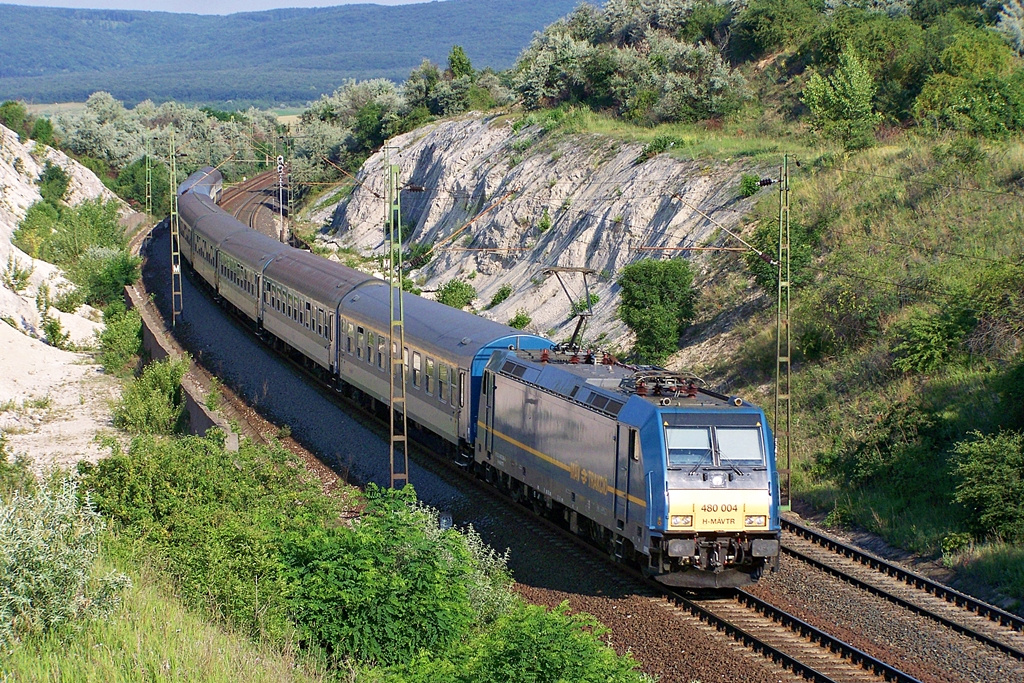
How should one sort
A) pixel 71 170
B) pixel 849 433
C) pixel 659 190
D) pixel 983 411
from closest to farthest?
pixel 983 411 → pixel 849 433 → pixel 659 190 → pixel 71 170

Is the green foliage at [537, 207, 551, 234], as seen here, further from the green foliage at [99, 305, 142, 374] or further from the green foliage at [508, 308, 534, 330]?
the green foliage at [99, 305, 142, 374]

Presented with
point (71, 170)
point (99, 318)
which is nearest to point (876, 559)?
point (99, 318)

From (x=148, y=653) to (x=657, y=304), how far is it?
2310cm

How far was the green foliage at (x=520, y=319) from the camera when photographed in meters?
38.9

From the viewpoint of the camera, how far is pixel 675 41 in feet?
190

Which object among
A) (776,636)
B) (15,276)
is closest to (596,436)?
(776,636)

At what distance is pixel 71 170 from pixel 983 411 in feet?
244

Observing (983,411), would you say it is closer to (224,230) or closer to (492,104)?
(224,230)

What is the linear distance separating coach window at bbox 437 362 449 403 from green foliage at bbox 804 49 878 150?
21.1 metres

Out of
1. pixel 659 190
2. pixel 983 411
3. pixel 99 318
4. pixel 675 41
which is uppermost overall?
pixel 675 41

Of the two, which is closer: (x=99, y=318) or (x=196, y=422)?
(x=196, y=422)

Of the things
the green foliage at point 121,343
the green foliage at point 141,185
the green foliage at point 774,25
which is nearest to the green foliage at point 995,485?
the green foliage at point 121,343

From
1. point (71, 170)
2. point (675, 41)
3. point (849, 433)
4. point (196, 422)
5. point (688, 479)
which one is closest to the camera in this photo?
point (688, 479)

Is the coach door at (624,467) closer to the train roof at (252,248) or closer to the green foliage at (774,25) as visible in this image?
the train roof at (252,248)
